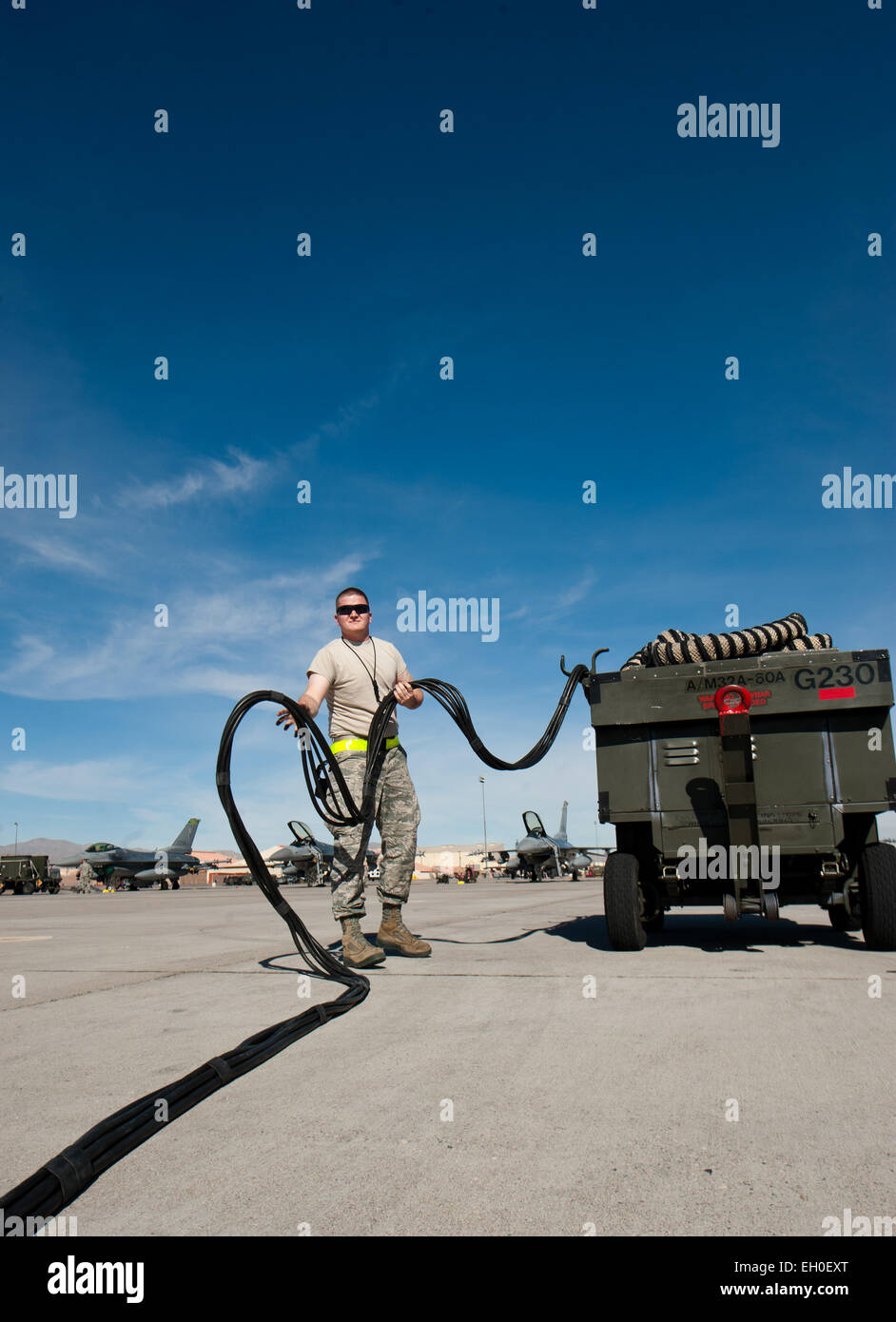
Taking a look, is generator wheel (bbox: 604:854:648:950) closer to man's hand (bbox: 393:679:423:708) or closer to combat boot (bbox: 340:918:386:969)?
combat boot (bbox: 340:918:386:969)

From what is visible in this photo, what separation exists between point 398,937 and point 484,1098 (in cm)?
320

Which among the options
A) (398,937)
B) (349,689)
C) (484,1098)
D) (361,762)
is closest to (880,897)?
(398,937)

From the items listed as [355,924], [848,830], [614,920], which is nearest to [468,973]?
[355,924]

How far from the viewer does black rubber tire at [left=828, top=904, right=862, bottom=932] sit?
20.3 feet

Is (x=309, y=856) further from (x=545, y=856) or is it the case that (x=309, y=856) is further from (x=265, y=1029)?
(x=265, y=1029)

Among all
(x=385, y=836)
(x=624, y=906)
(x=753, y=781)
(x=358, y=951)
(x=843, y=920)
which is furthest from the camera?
(x=843, y=920)

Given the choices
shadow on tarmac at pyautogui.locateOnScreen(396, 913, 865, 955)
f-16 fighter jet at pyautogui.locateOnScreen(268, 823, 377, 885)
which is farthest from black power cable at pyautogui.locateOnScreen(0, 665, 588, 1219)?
f-16 fighter jet at pyautogui.locateOnScreen(268, 823, 377, 885)

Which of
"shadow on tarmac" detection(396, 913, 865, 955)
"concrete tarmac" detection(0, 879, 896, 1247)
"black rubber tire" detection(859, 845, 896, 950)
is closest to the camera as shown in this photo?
"concrete tarmac" detection(0, 879, 896, 1247)

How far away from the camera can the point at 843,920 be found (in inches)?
264

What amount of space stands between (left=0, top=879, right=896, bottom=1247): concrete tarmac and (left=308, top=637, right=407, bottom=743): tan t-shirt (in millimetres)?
1573

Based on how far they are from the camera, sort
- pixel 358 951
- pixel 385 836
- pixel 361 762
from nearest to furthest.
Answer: pixel 358 951
pixel 361 762
pixel 385 836

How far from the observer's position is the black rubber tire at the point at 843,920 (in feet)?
20.3
